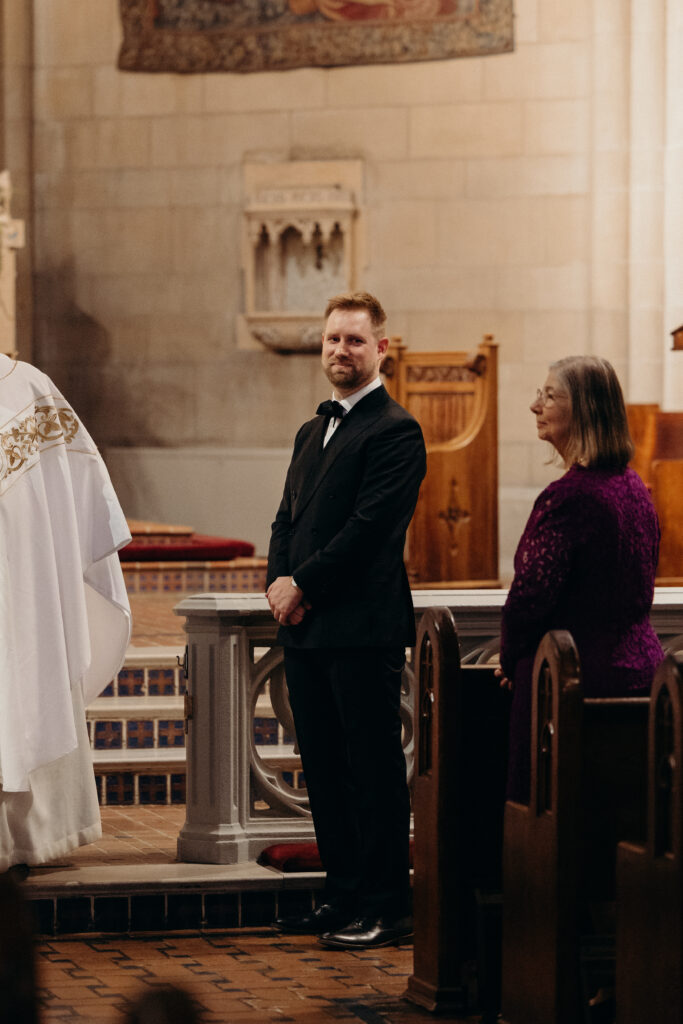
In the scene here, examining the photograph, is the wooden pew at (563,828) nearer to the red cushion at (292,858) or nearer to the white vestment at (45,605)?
the red cushion at (292,858)

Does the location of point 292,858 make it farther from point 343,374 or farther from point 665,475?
point 665,475

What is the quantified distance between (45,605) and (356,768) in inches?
36.5

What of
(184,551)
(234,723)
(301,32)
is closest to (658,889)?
(234,723)

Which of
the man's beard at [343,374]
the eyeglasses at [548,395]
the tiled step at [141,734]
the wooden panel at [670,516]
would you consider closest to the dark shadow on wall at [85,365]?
the wooden panel at [670,516]

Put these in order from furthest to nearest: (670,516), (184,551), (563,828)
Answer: (184,551) < (670,516) < (563,828)

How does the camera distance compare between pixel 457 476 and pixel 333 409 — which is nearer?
pixel 333 409

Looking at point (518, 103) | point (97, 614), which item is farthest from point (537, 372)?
point (97, 614)

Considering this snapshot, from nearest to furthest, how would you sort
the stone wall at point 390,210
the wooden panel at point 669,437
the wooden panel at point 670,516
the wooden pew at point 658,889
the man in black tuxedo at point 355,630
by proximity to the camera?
the wooden pew at point 658,889
the man in black tuxedo at point 355,630
the wooden panel at point 670,516
the wooden panel at point 669,437
the stone wall at point 390,210

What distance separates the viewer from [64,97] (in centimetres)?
1042

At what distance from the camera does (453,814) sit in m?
3.47

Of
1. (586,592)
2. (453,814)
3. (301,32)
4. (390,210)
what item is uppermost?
(301,32)

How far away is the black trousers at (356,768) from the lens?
3936 mm

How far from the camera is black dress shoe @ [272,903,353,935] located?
13.2 feet

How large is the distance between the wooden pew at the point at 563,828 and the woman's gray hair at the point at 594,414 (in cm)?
47
